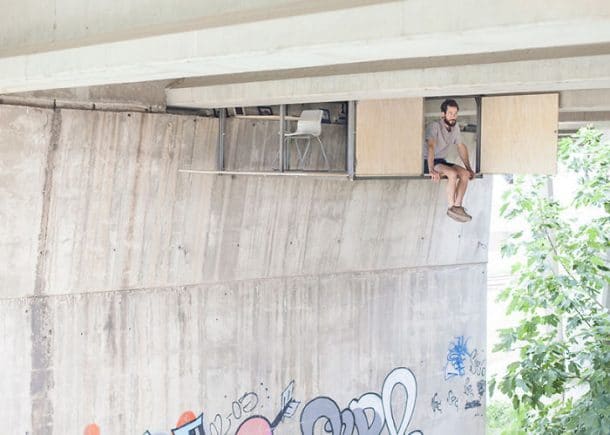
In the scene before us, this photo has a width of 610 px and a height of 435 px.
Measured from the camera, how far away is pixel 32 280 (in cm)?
801

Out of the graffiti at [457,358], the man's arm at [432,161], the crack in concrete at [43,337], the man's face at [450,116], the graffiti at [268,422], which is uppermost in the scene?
the man's face at [450,116]

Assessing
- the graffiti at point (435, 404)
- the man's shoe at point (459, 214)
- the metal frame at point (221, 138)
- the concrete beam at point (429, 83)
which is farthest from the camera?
the graffiti at point (435, 404)

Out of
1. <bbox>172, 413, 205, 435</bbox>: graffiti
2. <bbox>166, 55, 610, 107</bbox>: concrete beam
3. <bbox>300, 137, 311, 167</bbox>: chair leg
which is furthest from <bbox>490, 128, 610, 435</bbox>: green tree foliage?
<bbox>172, 413, 205, 435</bbox>: graffiti

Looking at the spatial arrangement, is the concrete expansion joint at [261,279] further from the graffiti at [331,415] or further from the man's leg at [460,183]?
the man's leg at [460,183]

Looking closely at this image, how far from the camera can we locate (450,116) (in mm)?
8461

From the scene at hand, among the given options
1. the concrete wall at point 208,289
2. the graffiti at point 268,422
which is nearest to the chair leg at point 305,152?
the concrete wall at point 208,289

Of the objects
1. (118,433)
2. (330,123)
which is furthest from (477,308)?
(118,433)

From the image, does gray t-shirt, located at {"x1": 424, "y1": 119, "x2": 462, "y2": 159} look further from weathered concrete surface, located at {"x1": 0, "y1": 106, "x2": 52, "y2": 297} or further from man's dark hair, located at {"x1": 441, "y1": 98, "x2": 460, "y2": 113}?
weathered concrete surface, located at {"x1": 0, "y1": 106, "x2": 52, "y2": 297}

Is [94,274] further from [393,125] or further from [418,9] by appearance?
[418,9]

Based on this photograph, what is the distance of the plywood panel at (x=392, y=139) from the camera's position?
8.54 m

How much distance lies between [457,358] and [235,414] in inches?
174

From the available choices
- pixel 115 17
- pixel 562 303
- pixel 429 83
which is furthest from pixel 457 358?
pixel 115 17

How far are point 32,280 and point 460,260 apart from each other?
705cm

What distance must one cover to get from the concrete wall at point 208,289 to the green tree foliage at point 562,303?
167 cm
